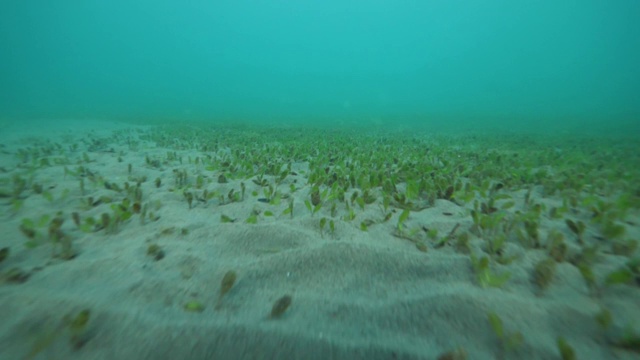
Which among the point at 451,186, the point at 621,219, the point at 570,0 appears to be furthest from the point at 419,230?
the point at 570,0

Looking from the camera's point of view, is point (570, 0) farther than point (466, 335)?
Yes

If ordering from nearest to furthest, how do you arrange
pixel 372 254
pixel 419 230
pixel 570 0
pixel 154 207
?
pixel 372 254, pixel 419 230, pixel 154 207, pixel 570 0

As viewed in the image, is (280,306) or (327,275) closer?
(280,306)

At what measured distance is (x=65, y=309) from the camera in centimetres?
159

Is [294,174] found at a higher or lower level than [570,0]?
lower

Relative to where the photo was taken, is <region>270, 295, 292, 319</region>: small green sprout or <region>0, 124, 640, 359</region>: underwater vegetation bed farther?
<region>270, 295, 292, 319</region>: small green sprout

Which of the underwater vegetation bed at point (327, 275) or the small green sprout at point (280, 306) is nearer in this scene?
the underwater vegetation bed at point (327, 275)

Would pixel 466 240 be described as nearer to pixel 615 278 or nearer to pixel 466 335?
pixel 615 278

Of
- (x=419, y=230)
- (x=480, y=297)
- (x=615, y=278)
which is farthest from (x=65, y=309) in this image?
(x=615, y=278)

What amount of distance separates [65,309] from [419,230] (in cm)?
272

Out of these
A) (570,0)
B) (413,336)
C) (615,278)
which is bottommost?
(413,336)

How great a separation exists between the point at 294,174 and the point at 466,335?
394 cm

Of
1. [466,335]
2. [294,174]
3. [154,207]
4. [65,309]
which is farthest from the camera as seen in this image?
[294,174]

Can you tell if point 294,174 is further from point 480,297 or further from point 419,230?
point 480,297
